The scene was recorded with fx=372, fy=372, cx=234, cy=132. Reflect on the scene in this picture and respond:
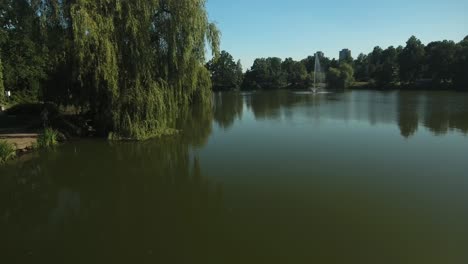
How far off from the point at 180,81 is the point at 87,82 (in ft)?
13.5

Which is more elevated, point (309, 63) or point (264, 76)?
point (309, 63)

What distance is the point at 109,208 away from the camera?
28.8 ft

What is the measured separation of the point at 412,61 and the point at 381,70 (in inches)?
245

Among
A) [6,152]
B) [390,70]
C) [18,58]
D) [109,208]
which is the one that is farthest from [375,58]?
[109,208]

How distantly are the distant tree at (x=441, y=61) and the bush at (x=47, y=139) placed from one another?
212 ft

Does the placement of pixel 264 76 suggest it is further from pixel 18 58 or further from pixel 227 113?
pixel 18 58

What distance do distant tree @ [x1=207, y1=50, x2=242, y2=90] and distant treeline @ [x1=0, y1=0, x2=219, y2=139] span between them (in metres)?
70.5

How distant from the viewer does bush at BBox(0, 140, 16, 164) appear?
1314 cm

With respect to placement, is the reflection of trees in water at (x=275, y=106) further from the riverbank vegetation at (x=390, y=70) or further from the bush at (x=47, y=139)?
the riverbank vegetation at (x=390, y=70)

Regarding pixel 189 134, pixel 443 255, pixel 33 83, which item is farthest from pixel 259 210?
pixel 33 83

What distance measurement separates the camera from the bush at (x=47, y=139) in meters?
15.8

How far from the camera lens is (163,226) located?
24.8 ft

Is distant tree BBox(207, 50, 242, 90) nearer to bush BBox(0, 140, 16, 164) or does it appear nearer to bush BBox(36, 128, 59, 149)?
bush BBox(36, 128, 59, 149)

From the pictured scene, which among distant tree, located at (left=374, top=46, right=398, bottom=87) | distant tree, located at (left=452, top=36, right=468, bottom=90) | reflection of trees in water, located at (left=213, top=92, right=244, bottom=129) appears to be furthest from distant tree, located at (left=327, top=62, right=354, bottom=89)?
reflection of trees in water, located at (left=213, top=92, right=244, bottom=129)
